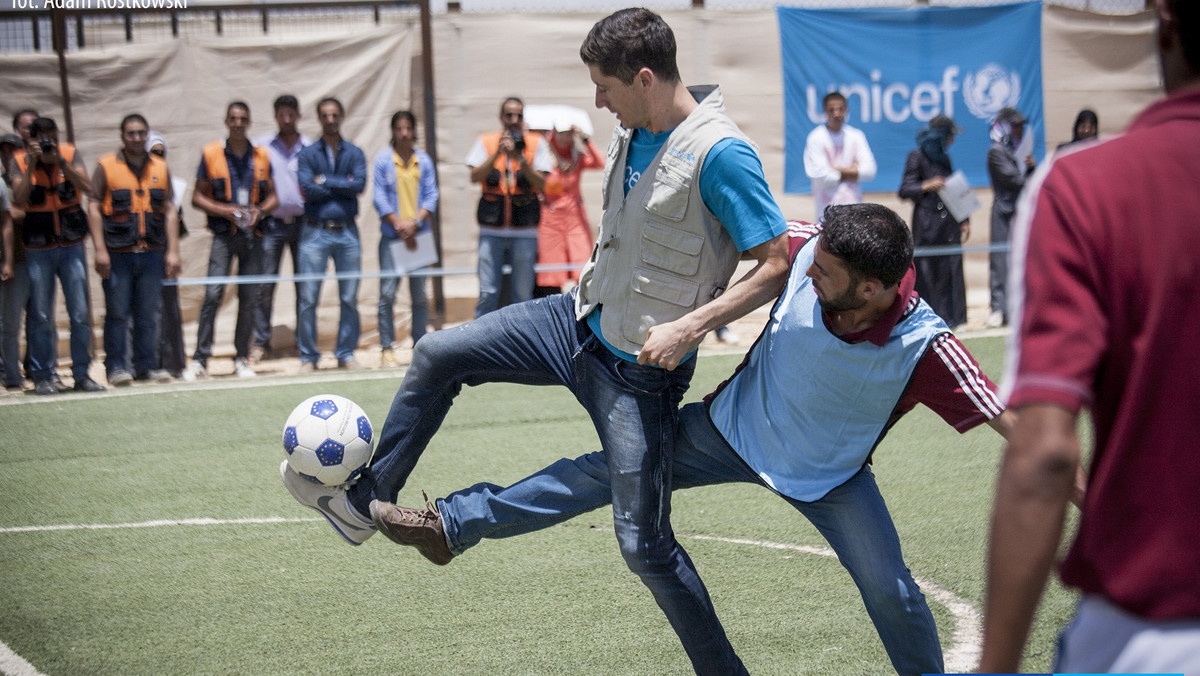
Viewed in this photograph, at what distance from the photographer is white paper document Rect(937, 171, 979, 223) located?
1220cm

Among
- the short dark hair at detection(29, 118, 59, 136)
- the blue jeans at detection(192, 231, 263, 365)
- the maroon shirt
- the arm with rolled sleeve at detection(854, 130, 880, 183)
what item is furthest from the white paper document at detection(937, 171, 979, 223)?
the maroon shirt

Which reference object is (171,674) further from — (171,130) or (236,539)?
(171,130)

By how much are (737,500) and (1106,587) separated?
477cm

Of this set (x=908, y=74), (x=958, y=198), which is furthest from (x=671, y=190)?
(x=908, y=74)

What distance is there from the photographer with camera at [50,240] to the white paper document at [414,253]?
109 inches

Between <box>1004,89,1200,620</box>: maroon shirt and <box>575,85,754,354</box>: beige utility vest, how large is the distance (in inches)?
81.3

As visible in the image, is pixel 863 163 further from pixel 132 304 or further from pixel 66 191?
pixel 66 191

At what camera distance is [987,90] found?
14.8 meters

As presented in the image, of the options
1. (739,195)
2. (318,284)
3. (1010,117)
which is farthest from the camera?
(1010,117)

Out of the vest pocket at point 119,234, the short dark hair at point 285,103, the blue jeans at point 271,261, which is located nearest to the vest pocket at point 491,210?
the blue jeans at point 271,261

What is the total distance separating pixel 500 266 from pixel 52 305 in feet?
13.1

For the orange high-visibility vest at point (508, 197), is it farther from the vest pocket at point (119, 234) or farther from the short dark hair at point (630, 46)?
the short dark hair at point (630, 46)

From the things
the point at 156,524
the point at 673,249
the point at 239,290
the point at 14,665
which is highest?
the point at 673,249

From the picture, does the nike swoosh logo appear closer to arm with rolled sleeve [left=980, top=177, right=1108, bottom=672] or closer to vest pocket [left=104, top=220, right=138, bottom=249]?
arm with rolled sleeve [left=980, top=177, right=1108, bottom=672]
